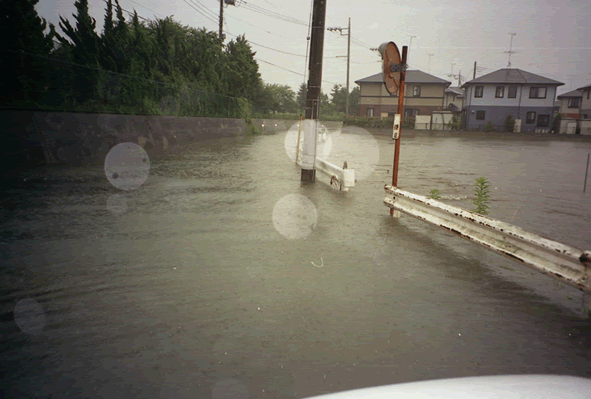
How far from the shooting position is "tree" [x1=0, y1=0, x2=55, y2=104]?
12.5 meters

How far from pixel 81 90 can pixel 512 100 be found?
61.5 metres

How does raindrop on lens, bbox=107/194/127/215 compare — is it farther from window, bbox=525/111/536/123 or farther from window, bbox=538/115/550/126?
window, bbox=538/115/550/126

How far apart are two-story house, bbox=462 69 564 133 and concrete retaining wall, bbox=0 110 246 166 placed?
171 ft

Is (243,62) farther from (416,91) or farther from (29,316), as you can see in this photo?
(29,316)

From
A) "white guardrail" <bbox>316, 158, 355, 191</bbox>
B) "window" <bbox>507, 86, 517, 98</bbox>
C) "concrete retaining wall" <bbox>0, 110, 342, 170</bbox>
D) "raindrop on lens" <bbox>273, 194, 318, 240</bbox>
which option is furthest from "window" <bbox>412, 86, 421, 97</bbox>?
"raindrop on lens" <bbox>273, 194, 318, 240</bbox>

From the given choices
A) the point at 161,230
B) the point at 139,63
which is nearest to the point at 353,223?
the point at 161,230

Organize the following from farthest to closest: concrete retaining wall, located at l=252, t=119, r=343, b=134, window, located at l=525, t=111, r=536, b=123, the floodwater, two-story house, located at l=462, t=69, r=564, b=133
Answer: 1. window, located at l=525, t=111, r=536, b=123
2. two-story house, located at l=462, t=69, r=564, b=133
3. concrete retaining wall, located at l=252, t=119, r=343, b=134
4. the floodwater

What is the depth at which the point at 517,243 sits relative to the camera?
16.0ft

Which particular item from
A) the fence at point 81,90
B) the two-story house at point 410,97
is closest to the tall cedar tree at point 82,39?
the fence at point 81,90

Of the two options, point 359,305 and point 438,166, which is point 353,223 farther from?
point 438,166

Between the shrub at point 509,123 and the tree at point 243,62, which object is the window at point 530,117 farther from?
the tree at point 243,62

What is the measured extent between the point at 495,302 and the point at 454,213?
6.01ft

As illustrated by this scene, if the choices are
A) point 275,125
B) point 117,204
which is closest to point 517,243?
point 117,204

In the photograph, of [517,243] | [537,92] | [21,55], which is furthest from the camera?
[537,92]
